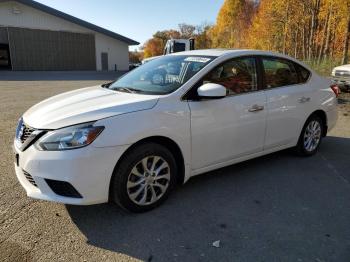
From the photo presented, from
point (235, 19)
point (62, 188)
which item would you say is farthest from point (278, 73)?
point (235, 19)

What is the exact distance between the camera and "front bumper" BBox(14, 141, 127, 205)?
2.95 m

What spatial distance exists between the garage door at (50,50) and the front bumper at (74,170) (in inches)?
1344

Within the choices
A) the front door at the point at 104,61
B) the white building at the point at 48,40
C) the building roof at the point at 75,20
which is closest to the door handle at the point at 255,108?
the white building at the point at 48,40

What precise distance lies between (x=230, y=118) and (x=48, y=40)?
35.0 meters

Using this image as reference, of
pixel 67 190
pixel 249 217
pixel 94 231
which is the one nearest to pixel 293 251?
pixel 249 217

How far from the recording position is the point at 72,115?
318cm

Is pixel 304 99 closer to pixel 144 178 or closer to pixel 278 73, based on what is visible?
pixel 278 73

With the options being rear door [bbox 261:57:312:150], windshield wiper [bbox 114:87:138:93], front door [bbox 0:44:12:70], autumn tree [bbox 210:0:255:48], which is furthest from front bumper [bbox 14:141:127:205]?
autumn tree [bbox 210:0:255:48]

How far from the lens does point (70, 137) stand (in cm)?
300

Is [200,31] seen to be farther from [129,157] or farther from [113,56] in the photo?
[129,157]

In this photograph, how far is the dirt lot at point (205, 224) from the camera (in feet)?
9.31

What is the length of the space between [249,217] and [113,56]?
129 feet

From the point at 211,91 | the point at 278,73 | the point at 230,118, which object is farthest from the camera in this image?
the point at 278,73

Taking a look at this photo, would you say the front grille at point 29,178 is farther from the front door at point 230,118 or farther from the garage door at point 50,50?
the garage door at point 50,50
